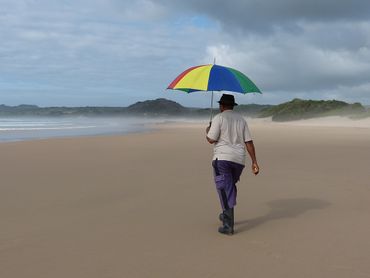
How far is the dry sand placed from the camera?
4.21m

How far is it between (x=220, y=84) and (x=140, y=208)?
2289 millimetres

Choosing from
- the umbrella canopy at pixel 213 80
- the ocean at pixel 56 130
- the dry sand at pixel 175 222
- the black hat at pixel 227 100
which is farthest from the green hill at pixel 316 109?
the black hat at pixel 227 100

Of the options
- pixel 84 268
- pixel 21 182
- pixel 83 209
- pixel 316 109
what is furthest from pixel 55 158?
pixel 316 109

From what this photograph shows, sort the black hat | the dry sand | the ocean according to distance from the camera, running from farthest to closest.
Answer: the ocean, the black hat, the dry sand

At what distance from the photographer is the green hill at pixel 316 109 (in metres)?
46.3

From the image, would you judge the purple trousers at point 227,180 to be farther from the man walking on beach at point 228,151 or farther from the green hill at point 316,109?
the green hill at point 316,109

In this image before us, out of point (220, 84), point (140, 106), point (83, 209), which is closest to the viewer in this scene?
point (220, 84)

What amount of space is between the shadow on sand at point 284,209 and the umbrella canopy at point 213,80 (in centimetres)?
176

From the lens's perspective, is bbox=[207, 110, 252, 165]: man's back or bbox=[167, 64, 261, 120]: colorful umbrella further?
bbox=[167, 64, 261, 120]: colorful umbrella

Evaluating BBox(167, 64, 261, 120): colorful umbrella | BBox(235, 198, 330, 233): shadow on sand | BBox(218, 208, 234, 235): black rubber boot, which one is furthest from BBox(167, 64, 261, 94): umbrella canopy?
BBox(235, 198, 330, 233): shadow on sand

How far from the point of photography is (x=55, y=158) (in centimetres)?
1228

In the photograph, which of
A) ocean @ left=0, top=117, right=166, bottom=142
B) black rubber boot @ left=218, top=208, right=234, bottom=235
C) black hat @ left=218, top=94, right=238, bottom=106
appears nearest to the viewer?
black rubber boot @ left=218, top=208, right=234, bottom=235

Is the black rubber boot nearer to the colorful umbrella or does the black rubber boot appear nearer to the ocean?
the colorful umbrella

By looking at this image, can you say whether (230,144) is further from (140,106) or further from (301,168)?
(140,106)
